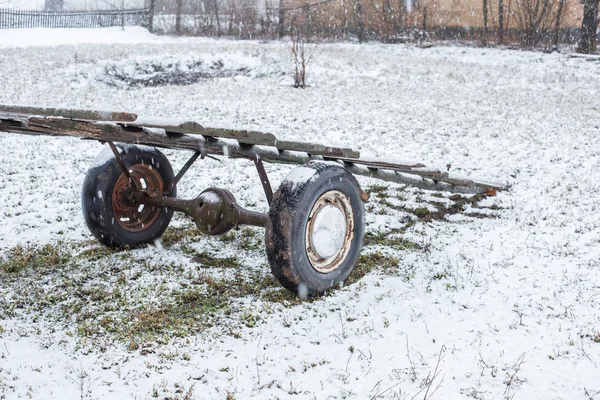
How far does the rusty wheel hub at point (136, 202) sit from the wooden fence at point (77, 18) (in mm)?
31573

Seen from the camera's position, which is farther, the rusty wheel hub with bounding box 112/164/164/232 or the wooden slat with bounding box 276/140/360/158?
the rusty wheel hub with bounding box 112/164/164/232

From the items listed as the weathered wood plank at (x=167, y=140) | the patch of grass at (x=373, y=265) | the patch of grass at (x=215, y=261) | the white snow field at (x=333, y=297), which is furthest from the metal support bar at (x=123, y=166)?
the patch of grass at (x=373, y=265)

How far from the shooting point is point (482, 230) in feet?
21.0

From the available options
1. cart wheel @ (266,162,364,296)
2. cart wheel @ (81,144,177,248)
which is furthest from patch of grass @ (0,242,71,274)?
cart wheel @ (266,162,364,296)

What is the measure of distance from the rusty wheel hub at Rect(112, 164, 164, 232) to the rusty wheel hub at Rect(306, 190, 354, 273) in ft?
6.56

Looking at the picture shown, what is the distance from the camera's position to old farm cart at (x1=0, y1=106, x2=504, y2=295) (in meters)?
4.06

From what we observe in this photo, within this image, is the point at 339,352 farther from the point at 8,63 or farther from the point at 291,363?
the point at 8,63

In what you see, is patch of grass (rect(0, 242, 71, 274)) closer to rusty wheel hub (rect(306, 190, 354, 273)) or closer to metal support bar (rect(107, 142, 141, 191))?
metal support bar (rect(107, 142, 141, 191))

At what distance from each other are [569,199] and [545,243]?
216 cm

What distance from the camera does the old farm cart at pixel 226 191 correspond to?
4062 millimetres

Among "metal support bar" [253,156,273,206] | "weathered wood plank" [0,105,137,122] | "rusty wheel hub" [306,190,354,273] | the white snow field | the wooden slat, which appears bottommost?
the white snow field

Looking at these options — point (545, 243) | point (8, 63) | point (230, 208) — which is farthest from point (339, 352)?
point (8, 63)

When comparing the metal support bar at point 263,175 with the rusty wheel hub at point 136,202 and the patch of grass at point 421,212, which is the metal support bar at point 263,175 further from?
the patch of grass at point 421,212

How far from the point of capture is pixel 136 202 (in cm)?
550
